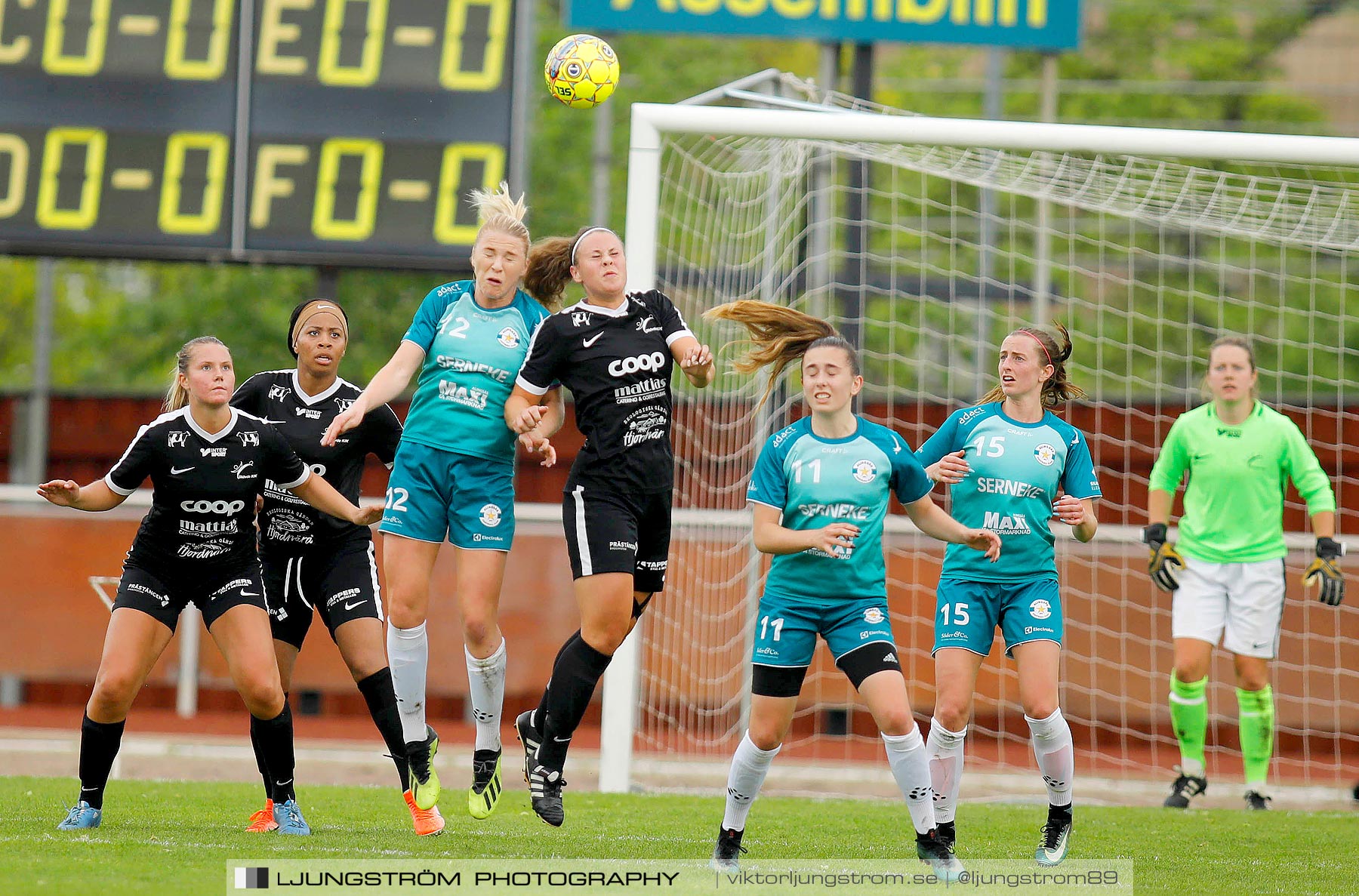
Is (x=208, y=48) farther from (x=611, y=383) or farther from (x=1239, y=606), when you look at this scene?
(x=1239, y=606)

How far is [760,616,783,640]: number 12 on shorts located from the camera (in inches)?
213

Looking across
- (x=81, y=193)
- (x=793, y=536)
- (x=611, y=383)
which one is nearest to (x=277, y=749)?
(x=611, y=383)

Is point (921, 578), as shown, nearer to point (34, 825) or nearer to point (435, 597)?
point (435, 597)

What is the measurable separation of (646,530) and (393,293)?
499 inches

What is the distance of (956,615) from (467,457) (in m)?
2.12

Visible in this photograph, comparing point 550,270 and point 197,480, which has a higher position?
point 550,270

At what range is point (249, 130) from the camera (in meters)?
10.2

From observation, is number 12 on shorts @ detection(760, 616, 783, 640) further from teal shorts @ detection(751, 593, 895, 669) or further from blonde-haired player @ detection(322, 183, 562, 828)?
blonde-haired player @ detection(322, 183, 562, 828)

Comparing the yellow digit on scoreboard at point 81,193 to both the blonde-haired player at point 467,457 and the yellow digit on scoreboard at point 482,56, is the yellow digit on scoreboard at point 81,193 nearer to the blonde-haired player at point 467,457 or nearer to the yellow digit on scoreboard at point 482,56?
the yellow digit on scoreboard at point 482,56

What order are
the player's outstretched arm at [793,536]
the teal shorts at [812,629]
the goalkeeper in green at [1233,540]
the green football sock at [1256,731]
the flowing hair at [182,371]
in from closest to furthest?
1. the player's outstretched arm at [793,536]
2. the teal shorts at [812,629]
3. the flowing hair at [182,371]
4. the goalkeeper in green at [1233,540]
5. the green football sock at [1256,731]

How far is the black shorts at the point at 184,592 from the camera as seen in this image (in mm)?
5922

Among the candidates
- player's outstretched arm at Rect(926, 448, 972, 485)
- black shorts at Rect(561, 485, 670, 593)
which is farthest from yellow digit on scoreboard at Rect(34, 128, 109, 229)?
player's outstretched arm at Rect(926, 448, 972, 485)

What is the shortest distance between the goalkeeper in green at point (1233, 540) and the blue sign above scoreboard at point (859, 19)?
3.62 metres

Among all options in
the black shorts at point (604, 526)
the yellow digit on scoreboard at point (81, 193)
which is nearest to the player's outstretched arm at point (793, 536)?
the black shorts at point (604, 526)
